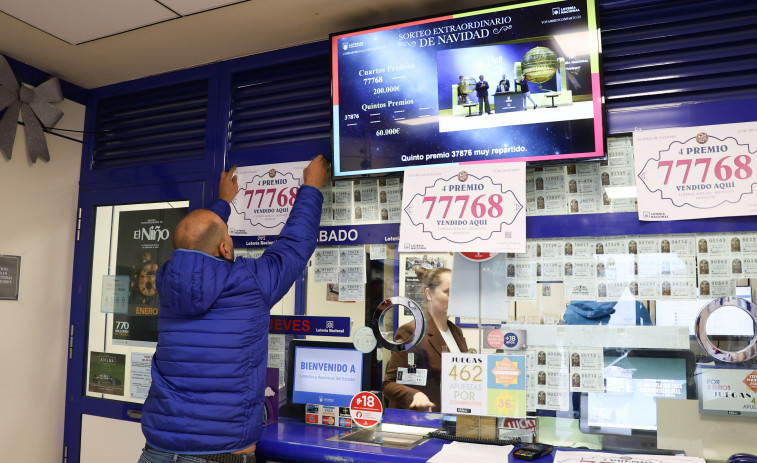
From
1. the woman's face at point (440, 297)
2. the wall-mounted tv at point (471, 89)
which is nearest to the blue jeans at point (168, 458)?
the woman's face at point (440, 297)

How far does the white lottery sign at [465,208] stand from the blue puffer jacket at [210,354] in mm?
568

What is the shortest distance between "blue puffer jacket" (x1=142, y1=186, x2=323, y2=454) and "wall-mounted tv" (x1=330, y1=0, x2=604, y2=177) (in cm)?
69

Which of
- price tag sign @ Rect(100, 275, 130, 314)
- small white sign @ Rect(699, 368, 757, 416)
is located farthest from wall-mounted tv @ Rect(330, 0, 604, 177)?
price tag sign @ Rect(100, 275, 130, 314)

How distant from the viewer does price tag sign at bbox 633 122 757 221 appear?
203 cm

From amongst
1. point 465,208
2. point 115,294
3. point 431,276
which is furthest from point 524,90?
point 115,294

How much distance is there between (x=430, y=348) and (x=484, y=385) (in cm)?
27

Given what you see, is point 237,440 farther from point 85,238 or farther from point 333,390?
point 85,238

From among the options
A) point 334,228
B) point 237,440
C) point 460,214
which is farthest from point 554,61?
point 237,440

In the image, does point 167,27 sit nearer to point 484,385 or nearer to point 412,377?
point 412,377

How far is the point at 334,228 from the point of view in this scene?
8.79ft

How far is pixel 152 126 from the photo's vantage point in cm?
330

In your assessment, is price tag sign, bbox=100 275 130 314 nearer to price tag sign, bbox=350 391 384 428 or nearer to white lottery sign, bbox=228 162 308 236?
white lottery sign, bbox=228 162 308 236

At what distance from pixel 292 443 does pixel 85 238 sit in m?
1.92

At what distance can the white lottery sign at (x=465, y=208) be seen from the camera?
221 centimetres
